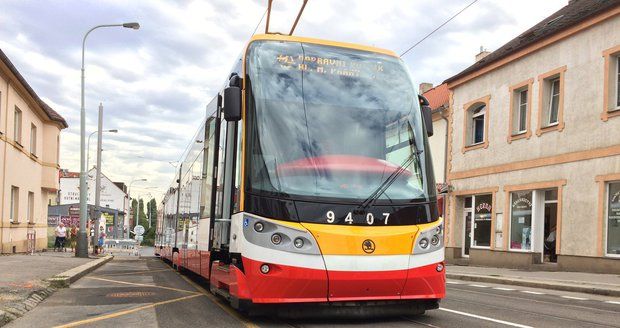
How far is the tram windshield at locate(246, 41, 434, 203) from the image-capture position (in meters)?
6.48

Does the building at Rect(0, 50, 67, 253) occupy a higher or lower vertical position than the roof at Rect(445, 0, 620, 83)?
lower

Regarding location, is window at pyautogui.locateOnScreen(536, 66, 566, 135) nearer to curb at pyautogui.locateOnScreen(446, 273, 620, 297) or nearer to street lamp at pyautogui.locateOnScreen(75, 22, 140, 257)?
curb at pyautogui.locateOnScreen(446, 273, 620, 297)

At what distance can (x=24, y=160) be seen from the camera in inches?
982

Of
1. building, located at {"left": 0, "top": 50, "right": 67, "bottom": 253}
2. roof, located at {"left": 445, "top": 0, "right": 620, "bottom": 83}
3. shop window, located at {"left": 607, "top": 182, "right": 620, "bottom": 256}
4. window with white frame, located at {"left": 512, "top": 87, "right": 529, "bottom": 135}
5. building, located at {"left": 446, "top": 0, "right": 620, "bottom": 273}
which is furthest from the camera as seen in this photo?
building, located at {"left": 0, "top": 50, "right": 67, "bottom": 253}

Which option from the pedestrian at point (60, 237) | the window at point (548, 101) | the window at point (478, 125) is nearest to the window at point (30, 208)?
the pedestrian at point (60, 237)

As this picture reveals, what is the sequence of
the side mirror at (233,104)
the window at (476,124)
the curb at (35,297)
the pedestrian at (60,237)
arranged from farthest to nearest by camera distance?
the pedestrian at (60,237)
the window at (476,124)
the curb at (35,297)
the side mirror at (233,104)

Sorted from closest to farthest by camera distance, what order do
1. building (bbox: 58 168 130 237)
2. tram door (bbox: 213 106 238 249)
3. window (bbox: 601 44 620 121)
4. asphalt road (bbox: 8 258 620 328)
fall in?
1. asphalt road (bbox: 8 258 620 328)
2. tram door (bbox: 213 106 238 249)
3. window (bbox: 601 44 620 121)
4. building (bbox: 58 168 130 237)


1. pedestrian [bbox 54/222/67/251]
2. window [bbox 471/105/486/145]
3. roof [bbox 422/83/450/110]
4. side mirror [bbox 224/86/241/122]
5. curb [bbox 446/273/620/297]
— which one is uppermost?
roof [bbox 422/83/450/110]

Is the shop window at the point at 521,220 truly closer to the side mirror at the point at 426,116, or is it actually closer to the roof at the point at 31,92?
the side mirror at the point at 426,116

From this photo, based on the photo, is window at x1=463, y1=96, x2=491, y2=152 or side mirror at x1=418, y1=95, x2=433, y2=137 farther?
window at x1=463, y1=96, x2=491, y2=152

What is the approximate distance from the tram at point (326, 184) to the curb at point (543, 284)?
7.00 meters

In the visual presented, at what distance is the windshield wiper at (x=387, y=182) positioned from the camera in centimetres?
645

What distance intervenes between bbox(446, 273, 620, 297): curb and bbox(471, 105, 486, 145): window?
8.10 metres

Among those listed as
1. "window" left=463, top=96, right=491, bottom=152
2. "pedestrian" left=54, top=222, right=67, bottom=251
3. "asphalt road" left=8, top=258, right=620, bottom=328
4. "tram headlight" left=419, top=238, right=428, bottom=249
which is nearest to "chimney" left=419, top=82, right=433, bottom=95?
"window" left=463, top=96, right=491, bottom=152
